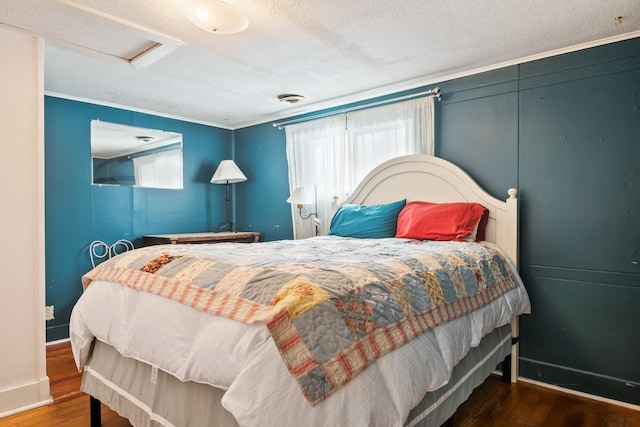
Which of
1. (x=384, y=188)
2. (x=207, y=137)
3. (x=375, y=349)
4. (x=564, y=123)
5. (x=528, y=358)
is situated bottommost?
(x=528, y=358)

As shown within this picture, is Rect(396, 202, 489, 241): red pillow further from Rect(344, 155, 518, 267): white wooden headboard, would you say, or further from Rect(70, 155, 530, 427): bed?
Rect(70, 155, 530, 427): bed

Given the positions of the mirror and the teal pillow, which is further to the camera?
the mirror

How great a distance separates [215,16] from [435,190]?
1.97 meters

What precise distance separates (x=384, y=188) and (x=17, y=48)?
8.81 feet

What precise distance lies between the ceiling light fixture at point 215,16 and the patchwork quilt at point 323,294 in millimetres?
1227

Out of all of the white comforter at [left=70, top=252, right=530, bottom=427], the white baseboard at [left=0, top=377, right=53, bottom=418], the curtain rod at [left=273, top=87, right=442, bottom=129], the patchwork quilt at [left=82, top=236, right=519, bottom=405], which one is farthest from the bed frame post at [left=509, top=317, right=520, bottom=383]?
the white baseboard at [left=0, top=377, right=53, bottom=418]

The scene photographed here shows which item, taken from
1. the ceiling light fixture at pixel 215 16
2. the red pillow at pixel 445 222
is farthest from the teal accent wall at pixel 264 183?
the ceiling light fixture at pixel 215 16

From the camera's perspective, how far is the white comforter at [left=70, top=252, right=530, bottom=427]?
1062mm

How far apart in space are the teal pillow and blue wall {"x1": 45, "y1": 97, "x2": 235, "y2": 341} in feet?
6.98

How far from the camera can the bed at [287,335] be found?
43.2 inches

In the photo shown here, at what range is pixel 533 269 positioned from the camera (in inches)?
108

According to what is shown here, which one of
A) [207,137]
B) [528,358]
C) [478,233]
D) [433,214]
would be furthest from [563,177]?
[207,137]

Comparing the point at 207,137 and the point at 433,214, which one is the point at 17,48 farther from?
the point at 433,214

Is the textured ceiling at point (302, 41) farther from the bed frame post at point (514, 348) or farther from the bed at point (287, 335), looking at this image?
the bed frame post at point (514, 348)
